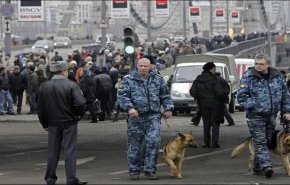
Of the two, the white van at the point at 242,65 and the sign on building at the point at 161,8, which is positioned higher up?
the sign on building at the point at 161,8

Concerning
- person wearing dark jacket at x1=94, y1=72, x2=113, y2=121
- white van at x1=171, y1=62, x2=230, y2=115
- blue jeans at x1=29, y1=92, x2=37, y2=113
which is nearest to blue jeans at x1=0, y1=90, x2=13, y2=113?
blue jeans at x1=29, y1=92, x2=37, y2=113

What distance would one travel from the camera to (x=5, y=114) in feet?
111

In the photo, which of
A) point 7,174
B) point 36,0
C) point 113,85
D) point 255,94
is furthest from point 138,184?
point 36,0

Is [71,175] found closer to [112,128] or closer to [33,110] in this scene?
[112,128]

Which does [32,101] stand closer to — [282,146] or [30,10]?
[30,10]

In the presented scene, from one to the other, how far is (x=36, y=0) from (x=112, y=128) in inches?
644

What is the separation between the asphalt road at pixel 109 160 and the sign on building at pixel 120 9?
28624 mm

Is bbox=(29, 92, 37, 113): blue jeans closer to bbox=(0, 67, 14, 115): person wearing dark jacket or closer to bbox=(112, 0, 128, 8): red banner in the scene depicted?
bbox=(0, 67, 14, 115): person wearing dark jacket

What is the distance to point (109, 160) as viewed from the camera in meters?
18.6

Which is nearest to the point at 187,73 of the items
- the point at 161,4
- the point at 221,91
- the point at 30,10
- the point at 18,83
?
the point at 18,83

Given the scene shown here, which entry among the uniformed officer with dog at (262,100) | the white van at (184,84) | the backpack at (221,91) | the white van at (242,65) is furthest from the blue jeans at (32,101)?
the uniformed officer with dog at (262,100)

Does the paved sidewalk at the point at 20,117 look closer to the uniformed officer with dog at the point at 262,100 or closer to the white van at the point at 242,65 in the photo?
the white van at the point at 242,65

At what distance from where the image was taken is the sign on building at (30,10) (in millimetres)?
42531

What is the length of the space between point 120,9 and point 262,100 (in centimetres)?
4250
